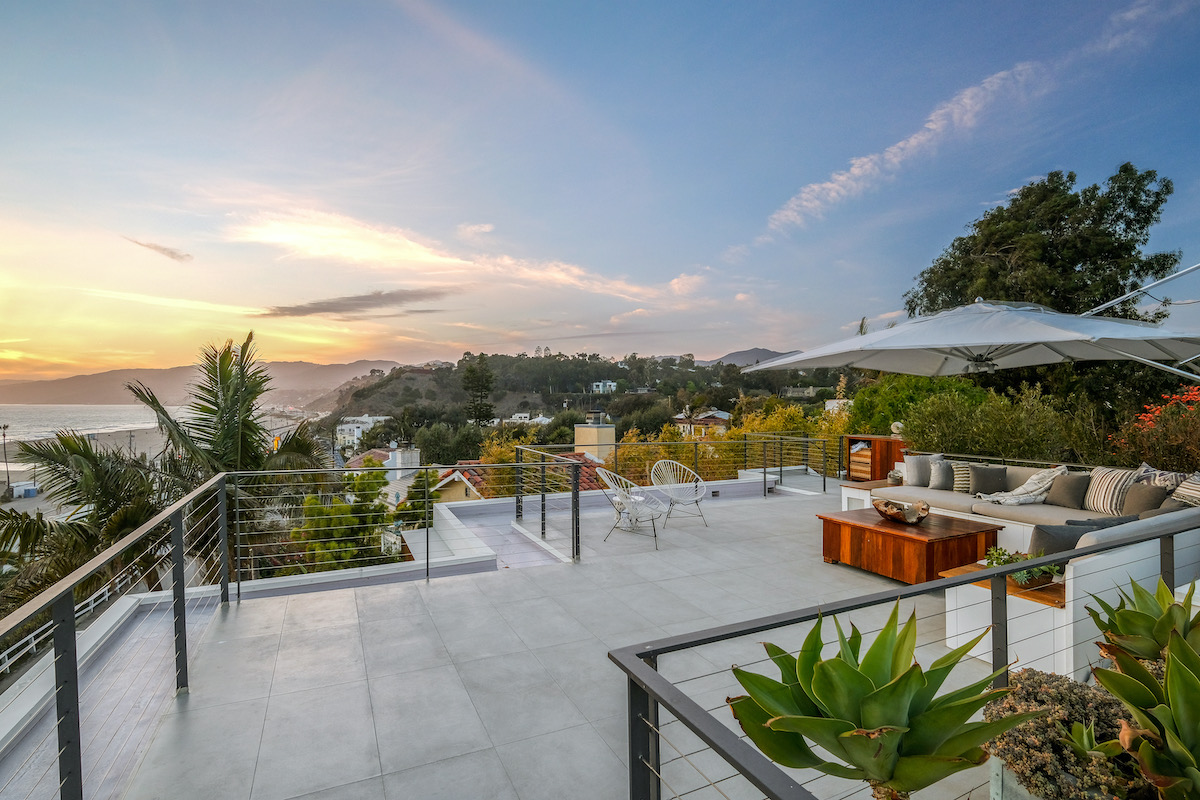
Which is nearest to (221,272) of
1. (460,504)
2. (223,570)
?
(460,504)

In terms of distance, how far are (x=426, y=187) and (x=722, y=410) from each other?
20864 millimetres

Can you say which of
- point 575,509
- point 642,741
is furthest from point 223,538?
point 642,741

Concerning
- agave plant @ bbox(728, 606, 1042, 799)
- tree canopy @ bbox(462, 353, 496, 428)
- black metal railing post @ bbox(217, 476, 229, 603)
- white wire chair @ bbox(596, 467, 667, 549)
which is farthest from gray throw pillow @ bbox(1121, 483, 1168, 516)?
tree canopy @ bbox(462, 353, 496, 428)

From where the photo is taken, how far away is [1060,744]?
5.21 ft

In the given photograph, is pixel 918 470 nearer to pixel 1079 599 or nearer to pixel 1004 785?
pixel 1079 599

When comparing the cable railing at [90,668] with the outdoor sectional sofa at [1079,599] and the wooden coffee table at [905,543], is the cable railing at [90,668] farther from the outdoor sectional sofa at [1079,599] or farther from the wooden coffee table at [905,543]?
the wooden coffee table at [905,543]

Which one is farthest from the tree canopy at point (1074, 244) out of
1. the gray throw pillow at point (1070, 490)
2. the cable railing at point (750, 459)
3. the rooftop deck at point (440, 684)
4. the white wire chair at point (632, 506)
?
the rooftop deck at point (440, 684)

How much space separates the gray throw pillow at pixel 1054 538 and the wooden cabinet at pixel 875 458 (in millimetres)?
5808

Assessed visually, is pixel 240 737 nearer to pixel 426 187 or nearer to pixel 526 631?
pixel 526 631

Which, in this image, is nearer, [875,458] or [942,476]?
[942,476]

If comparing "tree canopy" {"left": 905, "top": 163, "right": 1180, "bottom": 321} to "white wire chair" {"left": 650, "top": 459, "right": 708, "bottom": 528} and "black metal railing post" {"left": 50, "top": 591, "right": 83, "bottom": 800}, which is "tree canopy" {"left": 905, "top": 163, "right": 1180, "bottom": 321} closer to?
"white wire chair" {"left": 650, "top": 459, "right": 708, "bottom": 528}

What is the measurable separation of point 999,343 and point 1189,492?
59.8 inches

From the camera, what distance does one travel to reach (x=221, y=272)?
1024 cm

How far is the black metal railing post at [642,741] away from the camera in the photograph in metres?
1.08
